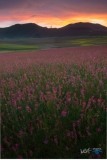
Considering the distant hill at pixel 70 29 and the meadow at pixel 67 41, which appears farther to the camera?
the meadow at pixel 67 41

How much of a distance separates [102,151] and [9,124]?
1174 mm

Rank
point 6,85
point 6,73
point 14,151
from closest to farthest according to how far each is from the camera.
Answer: point 14,151, point 6,85, point 6,73

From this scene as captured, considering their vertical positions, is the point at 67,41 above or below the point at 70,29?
below

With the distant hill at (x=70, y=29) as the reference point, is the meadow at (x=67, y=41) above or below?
below

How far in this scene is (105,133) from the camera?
2.38 metres

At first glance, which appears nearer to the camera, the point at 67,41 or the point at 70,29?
the point at 70,29

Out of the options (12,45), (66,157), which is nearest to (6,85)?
(66,157)

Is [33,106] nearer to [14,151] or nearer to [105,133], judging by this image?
[14,151]

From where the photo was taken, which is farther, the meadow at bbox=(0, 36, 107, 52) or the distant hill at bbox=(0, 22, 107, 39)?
the meadow at bbox=(0, 36, 107, 52)

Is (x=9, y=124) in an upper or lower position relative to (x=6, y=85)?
lower

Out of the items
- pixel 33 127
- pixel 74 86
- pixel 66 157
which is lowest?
pixel 66 157

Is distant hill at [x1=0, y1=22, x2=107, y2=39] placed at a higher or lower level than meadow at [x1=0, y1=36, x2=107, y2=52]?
higher

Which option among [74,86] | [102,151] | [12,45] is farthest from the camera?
[12,45]

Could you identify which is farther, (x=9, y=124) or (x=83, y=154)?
(x=9, y=124)
